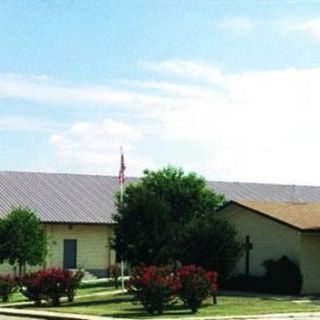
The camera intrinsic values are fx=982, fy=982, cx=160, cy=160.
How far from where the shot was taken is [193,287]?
33531mm

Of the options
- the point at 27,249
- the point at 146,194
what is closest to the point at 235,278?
the point at 146,194

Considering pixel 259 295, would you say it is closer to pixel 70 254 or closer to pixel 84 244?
pixel 84 244

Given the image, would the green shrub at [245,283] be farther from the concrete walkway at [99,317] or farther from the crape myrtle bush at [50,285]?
the concrete walkway at [99,317]

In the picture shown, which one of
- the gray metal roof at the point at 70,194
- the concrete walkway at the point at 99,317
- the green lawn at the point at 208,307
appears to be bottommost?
the concrete walkway at the point at 99,317

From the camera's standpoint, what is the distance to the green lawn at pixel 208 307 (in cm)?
3277

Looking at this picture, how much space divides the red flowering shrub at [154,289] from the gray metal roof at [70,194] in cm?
2481

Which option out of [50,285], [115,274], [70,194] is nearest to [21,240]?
[115,274]

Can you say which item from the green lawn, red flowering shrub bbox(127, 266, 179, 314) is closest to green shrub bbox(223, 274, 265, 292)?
the green lawn

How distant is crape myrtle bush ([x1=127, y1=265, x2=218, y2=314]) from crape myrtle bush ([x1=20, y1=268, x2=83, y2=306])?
4377mm

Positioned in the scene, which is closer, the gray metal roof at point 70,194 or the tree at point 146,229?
the tree at point 146,229

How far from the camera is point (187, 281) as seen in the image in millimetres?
33469

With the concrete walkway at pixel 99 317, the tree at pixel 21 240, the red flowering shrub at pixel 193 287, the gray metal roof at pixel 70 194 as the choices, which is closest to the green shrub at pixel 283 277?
the red flowering shrub at pixel 193 287

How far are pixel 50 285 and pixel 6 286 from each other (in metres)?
4.38

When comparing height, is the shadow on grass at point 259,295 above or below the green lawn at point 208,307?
above
